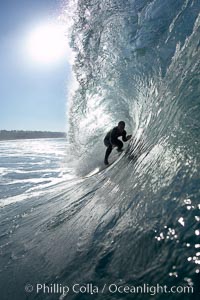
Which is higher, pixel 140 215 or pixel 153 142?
pixel 153 142

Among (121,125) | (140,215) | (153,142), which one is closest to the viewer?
(140,215)

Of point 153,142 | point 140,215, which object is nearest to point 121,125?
point 153,142

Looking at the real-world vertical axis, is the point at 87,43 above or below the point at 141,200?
above

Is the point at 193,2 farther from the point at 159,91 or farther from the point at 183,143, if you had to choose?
the point at 183,143

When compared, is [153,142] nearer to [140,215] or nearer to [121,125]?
[140,215]

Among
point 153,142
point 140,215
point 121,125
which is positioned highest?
point 121,125

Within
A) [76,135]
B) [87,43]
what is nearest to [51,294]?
[87,43]

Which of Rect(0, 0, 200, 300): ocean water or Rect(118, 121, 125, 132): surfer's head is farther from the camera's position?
Rect(118, 121, 125, 132): surfer's head

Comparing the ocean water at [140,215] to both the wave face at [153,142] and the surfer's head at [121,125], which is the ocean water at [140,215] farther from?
the surfer's head at [121,125]

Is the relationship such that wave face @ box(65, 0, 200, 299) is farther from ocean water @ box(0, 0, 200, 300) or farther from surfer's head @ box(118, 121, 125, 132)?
surfer's head @ box(118, 121, 125, 132)

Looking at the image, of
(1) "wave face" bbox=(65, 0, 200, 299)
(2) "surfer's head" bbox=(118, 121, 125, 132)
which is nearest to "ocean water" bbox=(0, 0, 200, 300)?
(1) "wave face" bbox=(65, 0, 200, 299)

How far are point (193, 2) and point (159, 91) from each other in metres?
1.79

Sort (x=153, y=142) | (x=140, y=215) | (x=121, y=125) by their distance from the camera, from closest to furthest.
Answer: (x=140, y=215) < (x=153, y=142) < (x=121, y=125)

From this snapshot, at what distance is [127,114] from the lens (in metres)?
10.2
